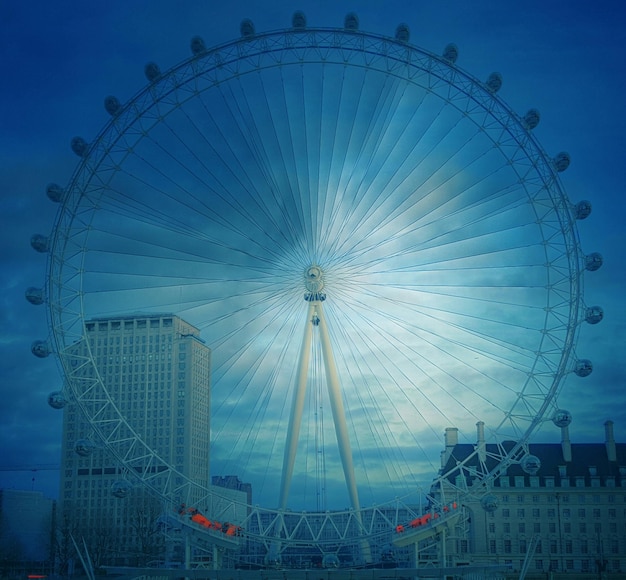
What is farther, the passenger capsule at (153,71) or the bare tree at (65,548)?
the bare tree at (65,548)

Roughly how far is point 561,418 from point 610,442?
1733 inches

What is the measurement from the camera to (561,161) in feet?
173

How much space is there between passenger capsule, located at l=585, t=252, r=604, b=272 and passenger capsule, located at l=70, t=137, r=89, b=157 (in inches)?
1226

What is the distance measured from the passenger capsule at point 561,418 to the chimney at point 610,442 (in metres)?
41.6

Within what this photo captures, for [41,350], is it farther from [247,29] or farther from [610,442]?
[610,442]

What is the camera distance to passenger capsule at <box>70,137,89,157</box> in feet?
178

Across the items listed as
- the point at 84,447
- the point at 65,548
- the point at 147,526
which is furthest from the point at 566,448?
the point at 84,447

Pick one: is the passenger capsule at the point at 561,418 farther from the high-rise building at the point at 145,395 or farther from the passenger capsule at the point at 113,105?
the high-rise building at the point at 145,395

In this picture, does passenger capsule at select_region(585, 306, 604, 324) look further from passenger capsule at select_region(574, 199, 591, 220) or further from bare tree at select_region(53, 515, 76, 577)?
bare tree at select_region(53, 515, 76, 577)

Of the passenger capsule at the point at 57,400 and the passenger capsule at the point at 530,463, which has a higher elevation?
the passenger capsule at the point at 57,400

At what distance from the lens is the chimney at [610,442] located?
89.8 meters

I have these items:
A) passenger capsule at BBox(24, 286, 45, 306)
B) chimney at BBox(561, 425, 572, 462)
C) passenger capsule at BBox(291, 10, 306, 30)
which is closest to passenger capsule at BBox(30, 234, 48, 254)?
passenger capsule at BBox(24, 286, 45, 306)

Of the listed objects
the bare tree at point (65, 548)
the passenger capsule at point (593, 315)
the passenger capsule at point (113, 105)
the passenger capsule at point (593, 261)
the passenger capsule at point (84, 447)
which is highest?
the passenger capsule at point (113, 105)

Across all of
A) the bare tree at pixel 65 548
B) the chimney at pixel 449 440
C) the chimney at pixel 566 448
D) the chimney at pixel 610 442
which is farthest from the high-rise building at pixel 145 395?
the chimney at pixel 610 442
